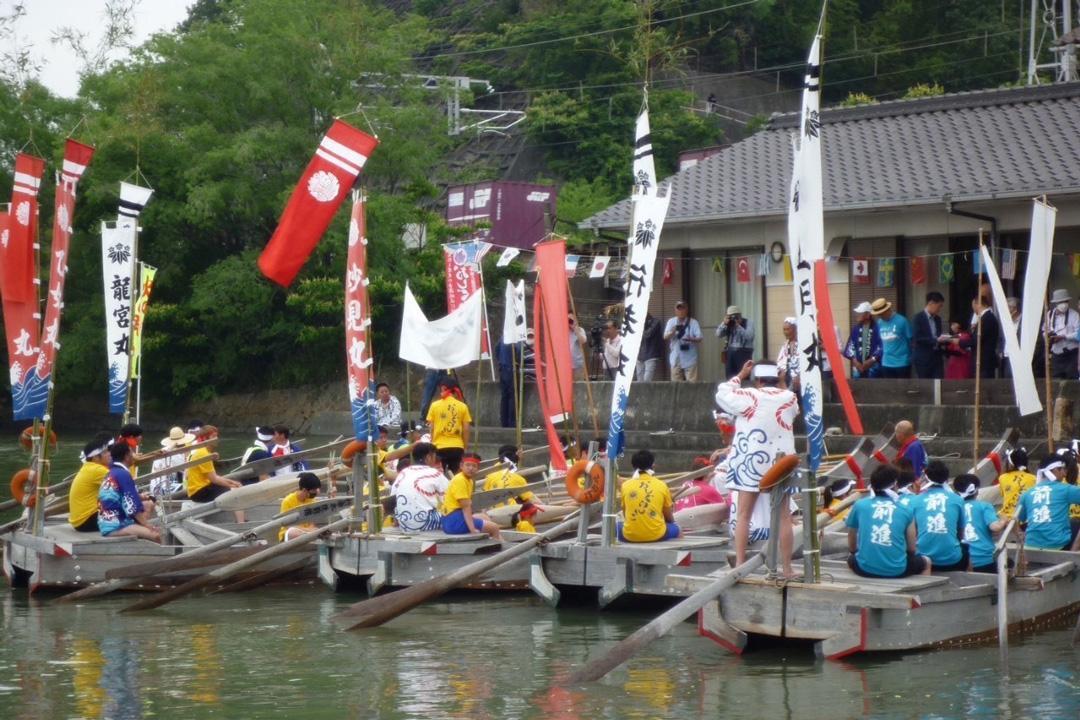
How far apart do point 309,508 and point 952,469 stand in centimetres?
809

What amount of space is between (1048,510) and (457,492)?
17.5 feet

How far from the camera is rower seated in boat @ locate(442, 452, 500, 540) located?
1490cm

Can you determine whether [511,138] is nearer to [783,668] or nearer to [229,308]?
[229,308]

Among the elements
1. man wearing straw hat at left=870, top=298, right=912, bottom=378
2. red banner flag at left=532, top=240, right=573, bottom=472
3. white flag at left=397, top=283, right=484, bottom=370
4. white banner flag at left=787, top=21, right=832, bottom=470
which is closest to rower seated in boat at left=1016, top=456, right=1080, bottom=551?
white banner flag at left=787, top=21, right=832, bottom=470

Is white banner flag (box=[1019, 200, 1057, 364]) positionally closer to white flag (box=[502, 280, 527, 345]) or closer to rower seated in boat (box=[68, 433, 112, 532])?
white flag (box=[502, 280, 527, 345])

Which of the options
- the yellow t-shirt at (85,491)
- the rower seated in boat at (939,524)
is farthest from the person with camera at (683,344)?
the rower seated in boat at (939,524)

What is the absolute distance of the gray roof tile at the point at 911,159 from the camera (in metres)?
23.1

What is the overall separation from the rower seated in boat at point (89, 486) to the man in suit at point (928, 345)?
1103cm

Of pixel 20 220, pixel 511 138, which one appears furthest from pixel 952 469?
pixel 511 138

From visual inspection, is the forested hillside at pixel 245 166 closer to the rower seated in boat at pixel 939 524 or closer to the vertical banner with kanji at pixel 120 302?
the vertical banner with kanji at pixel 120 302

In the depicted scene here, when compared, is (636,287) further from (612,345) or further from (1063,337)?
(612,345)

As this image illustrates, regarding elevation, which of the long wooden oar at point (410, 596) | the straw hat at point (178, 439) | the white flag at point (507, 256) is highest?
the white flag at point (507, 256)

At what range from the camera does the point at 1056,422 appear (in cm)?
1952

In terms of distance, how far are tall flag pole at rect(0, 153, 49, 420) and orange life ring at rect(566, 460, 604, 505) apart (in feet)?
21.2
